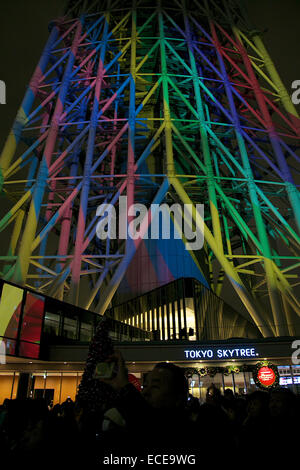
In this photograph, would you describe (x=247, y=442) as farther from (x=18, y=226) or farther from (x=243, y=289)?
(x=18, y=226)

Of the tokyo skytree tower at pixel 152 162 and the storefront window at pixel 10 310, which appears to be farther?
the tokyo skytree tower at pixel 152 162

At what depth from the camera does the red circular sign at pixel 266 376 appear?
14.3 m

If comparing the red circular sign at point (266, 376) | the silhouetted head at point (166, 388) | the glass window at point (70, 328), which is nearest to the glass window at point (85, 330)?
the glass window at point (70, 328)

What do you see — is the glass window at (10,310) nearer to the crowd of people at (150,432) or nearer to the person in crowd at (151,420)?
the crowd of people at (150,432)

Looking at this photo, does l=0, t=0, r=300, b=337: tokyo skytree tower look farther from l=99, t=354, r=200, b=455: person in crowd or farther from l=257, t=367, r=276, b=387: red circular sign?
l=99, t=354, r=200, b=455: person in crowd

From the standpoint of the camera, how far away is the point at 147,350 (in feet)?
58.0

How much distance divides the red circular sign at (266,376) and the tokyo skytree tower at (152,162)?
525cm

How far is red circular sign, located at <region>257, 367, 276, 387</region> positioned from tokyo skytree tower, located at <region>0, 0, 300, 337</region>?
525cm

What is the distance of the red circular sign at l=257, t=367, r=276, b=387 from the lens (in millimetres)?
14281

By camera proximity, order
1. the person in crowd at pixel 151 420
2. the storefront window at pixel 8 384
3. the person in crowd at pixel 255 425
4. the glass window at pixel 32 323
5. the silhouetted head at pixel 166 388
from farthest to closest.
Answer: the storefront window at pixel 8 384, the glass window at pixel 32 323, the person in crowd at pixel 255 425, the silhouetted head at pixel 166 388, the person in crowd at pixel 151 420

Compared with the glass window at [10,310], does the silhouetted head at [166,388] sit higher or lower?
lower

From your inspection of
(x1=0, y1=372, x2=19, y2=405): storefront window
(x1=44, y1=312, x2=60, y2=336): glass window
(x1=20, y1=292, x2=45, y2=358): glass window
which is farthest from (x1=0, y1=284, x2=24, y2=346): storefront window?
(x1=0, y1=372, x2=19, y2=405): storefront window

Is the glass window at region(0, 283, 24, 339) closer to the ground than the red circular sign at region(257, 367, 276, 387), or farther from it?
farther from it

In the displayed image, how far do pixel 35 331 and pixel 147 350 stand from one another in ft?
19.0
